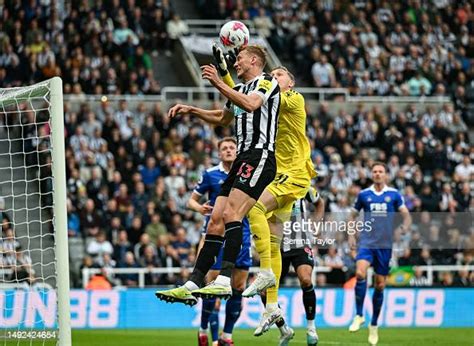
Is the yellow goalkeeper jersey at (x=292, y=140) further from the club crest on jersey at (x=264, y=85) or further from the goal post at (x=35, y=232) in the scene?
the goal post at (x=35, y=232)

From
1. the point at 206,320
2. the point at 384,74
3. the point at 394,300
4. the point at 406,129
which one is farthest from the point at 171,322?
the point at 384,74

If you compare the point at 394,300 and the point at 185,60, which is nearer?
the point at 394,300

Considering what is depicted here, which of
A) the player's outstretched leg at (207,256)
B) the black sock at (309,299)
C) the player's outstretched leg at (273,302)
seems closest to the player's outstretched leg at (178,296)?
the player's outstretched leg at (207,256)

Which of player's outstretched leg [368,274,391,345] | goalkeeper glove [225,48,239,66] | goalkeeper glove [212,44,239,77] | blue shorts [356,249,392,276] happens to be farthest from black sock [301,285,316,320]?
blue shorts [356,249,392,276]

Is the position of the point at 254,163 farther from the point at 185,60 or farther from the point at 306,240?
the point at 185,60

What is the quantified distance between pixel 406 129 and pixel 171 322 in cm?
971

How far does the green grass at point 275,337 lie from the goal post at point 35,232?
0.82m

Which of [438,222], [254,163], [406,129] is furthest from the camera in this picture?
[406,129]

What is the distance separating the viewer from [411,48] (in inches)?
1185

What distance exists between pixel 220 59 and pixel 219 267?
3.79 meters

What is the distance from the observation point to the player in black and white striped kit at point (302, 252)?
1312 cm

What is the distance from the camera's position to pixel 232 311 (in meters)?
13.5

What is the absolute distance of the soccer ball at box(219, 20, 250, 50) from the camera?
37.2 feet

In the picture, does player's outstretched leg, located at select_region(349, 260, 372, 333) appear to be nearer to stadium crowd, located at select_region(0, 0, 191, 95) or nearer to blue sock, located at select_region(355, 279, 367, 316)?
blue sock, located at select_region(355, 279, 367, 316)
